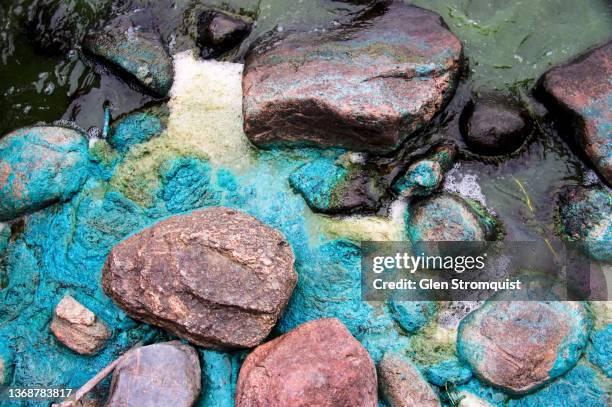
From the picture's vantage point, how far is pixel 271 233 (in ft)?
11.5

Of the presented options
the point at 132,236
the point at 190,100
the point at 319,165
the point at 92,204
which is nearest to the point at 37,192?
the point at 92,204

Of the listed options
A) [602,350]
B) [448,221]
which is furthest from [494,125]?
[602,350]

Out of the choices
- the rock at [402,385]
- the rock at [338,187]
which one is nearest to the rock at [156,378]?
the rock at [402,385]

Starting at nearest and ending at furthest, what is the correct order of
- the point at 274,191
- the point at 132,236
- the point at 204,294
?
the point at 204,294, the point at 132,236, the point at 274,191

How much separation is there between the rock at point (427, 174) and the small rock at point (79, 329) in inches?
85.9

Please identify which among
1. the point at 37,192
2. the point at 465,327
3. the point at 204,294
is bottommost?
the point at 465,327

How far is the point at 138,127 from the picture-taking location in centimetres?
403

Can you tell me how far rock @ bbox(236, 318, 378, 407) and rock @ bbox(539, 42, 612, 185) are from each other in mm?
2034

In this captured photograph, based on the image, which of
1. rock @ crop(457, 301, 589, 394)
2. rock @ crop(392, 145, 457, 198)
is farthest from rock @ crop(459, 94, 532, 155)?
rock @ crop(457, 301, 589, 394)

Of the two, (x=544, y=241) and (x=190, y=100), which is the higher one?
(x=190, y=100)

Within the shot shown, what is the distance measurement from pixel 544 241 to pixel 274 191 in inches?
73.9

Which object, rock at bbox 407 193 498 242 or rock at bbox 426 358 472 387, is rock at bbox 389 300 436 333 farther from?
rock at bbox 407 193 498 242

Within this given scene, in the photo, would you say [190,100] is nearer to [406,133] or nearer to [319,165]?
[319,165]

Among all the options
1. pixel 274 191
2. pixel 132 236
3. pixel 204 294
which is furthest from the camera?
pixel 274 191
